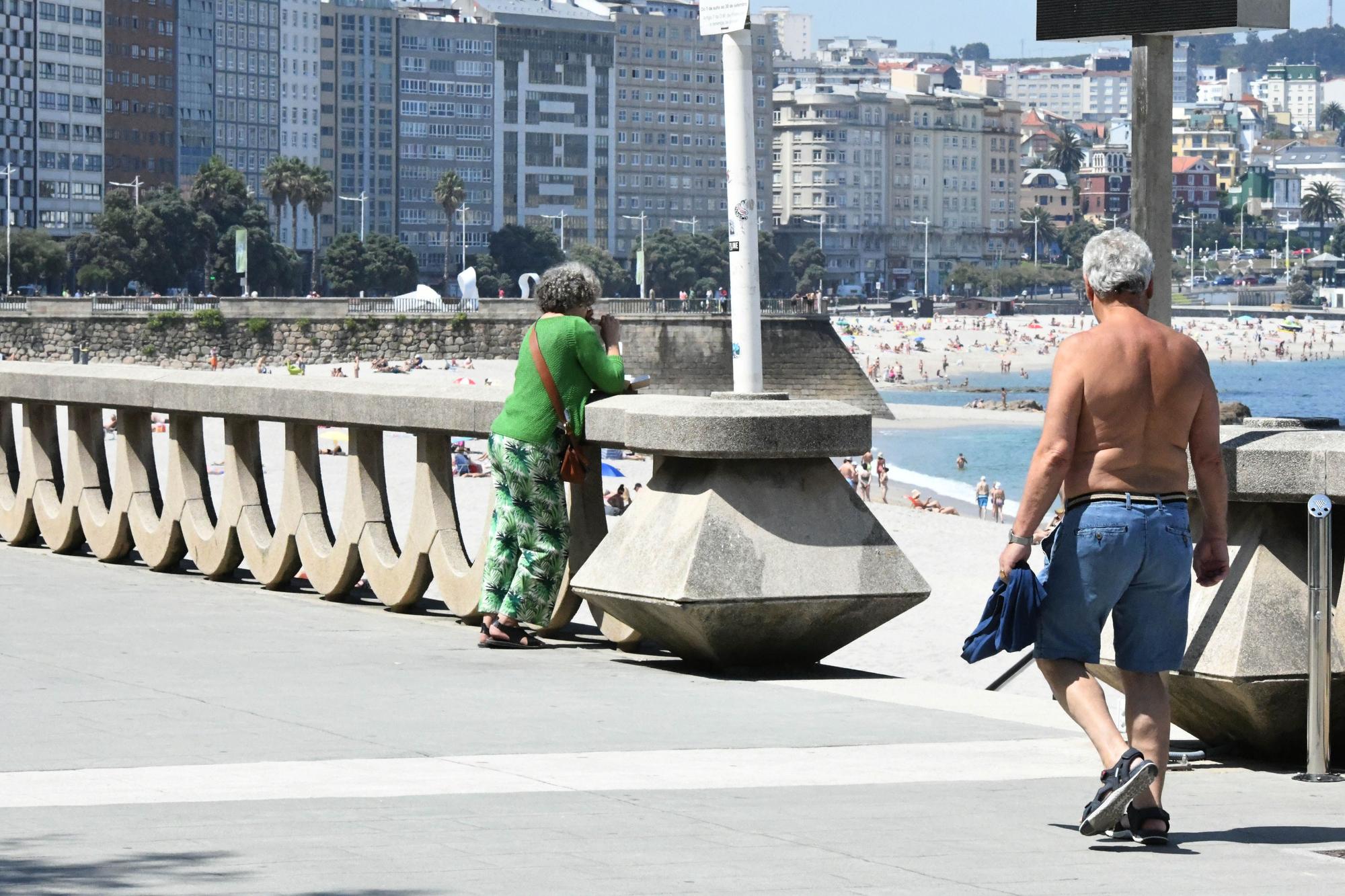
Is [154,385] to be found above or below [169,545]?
above

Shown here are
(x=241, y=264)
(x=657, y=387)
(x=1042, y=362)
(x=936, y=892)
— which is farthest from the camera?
(x=1042, y=362)

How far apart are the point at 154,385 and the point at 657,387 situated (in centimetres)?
7719

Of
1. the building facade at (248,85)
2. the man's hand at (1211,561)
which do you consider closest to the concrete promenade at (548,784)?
the man's hand at (1211,561)

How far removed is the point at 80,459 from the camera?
11.1m

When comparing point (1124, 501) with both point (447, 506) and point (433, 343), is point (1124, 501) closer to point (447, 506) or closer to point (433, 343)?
point (447, 506)

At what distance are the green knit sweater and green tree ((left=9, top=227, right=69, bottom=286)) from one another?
352 ft

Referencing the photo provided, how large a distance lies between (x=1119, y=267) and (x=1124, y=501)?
0.54 metres

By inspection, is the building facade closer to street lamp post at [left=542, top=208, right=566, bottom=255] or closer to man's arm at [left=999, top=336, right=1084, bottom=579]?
street lamp post at [left=542, top=208, right=566, bottom=255]

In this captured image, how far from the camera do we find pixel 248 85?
155m

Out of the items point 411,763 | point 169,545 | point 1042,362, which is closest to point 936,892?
point 411,763

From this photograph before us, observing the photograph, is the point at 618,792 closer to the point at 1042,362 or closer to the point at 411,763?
the point at 411,763

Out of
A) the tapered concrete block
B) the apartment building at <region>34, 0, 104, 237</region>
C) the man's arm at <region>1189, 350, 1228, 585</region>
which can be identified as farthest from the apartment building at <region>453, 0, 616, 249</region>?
the man's arm at <region>1189, 350, 1228, 585</region>

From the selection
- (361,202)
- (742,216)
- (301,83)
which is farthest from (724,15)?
(361,202)

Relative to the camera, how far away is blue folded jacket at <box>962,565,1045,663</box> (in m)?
5.12
